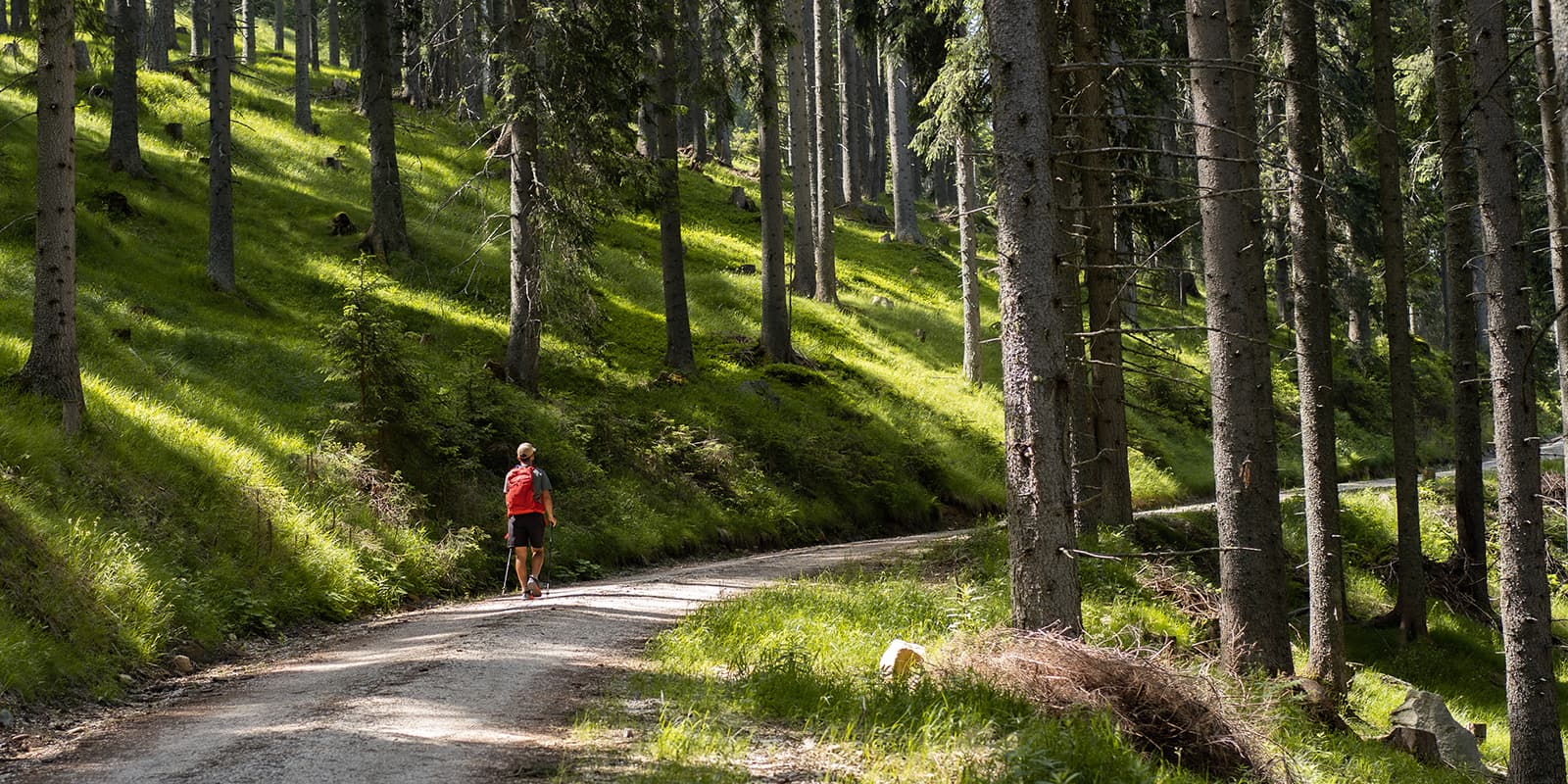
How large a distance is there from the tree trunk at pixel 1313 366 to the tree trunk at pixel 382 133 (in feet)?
58.5

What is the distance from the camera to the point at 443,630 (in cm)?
1052

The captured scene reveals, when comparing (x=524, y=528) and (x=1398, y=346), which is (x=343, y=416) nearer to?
(x=524, y=528)

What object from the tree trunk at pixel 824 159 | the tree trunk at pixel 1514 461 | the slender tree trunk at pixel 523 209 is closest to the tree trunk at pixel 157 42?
the tree trunk at pixel 824 159

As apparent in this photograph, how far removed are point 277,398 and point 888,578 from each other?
9.55 meters

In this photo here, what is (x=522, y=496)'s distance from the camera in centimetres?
1299

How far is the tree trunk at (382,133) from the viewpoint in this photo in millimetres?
24188

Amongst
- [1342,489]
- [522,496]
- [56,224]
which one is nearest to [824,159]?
[1342,489]

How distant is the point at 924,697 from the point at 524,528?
23.5 feet

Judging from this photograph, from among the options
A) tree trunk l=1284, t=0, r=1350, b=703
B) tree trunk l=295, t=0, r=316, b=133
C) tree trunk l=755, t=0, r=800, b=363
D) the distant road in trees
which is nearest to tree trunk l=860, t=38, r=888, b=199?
tree trunk l=295, t=0, r=316, b=133

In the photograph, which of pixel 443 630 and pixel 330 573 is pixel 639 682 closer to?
pixel 443 630

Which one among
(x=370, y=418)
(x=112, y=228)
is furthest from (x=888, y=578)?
(x=112, y=228)

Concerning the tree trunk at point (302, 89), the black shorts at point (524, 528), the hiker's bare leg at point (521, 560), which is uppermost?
the tree trunk at point (302, 89)

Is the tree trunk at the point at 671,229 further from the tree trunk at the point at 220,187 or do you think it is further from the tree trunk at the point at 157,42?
the tree trunk at the point at 157,42

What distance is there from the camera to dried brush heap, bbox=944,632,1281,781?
23.8 ft
